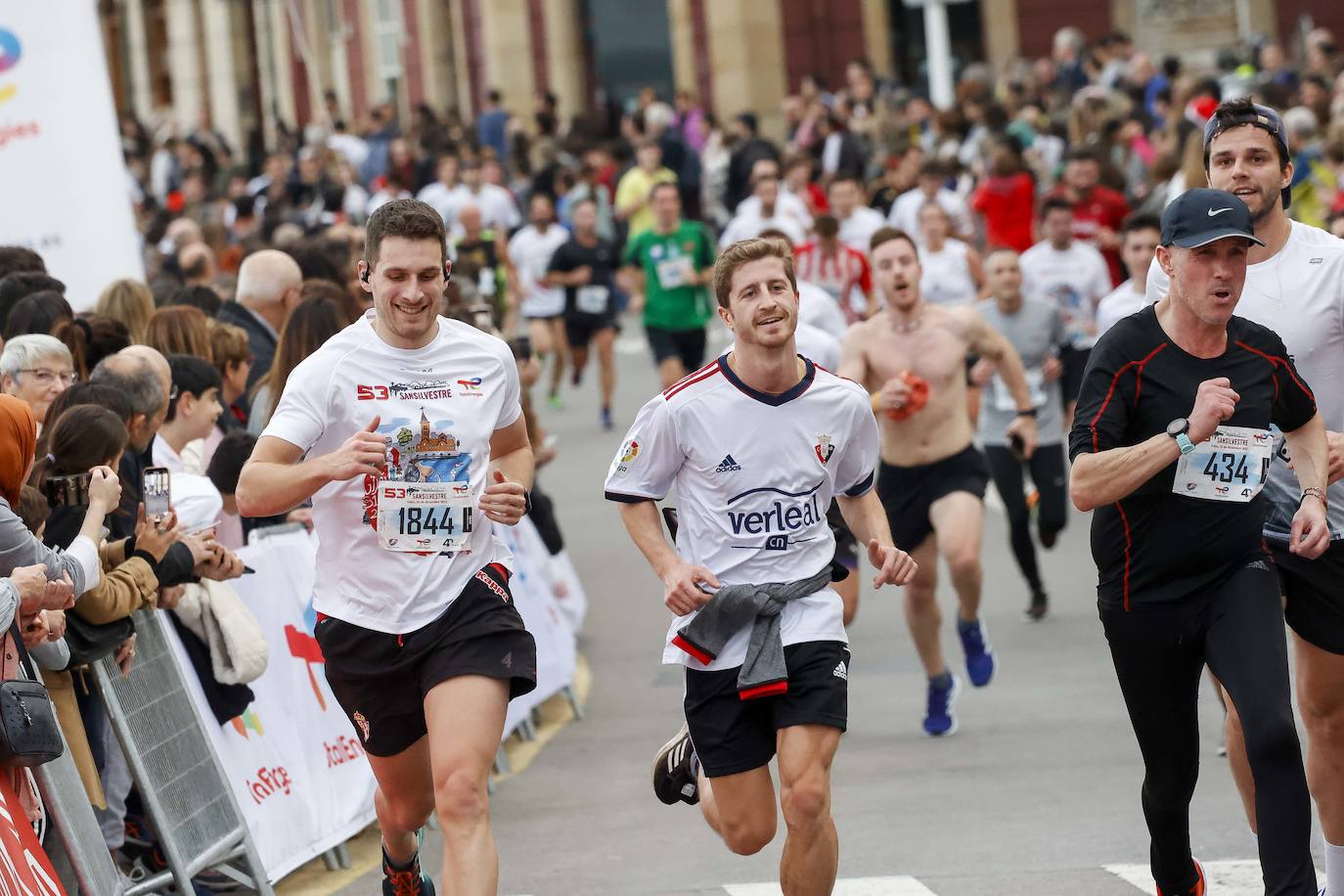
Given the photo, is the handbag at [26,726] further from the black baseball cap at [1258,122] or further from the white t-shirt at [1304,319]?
the black baseball cap at [1258,122]

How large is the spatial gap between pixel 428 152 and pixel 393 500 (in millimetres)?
24180

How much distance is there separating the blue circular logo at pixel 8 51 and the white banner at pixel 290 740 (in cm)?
407

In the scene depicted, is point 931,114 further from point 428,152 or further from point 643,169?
point 428,152

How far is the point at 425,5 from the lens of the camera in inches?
1725

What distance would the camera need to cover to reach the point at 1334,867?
6.70 metres

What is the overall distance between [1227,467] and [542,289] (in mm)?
16286

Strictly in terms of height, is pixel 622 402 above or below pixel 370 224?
below

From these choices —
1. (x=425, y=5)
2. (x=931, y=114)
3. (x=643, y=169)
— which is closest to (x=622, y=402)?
(x=643, y=169)

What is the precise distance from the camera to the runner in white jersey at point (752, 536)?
650 centimetres

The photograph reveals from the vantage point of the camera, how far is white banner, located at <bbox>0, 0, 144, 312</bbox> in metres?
11.7

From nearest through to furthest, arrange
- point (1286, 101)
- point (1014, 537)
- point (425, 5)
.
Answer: point (1014, 537) < point (1286, 101) < point (425, 5)

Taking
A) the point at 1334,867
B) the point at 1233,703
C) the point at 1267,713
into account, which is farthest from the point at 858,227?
the point at 1267,713

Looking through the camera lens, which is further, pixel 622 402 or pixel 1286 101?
pixel 622 402

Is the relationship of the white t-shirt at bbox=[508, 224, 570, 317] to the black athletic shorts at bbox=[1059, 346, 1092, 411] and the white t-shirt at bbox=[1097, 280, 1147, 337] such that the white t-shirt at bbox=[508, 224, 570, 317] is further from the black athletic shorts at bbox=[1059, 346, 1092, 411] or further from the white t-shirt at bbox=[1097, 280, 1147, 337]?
the white t-shirt at bbox=[1097, 280, 1147, 337]
